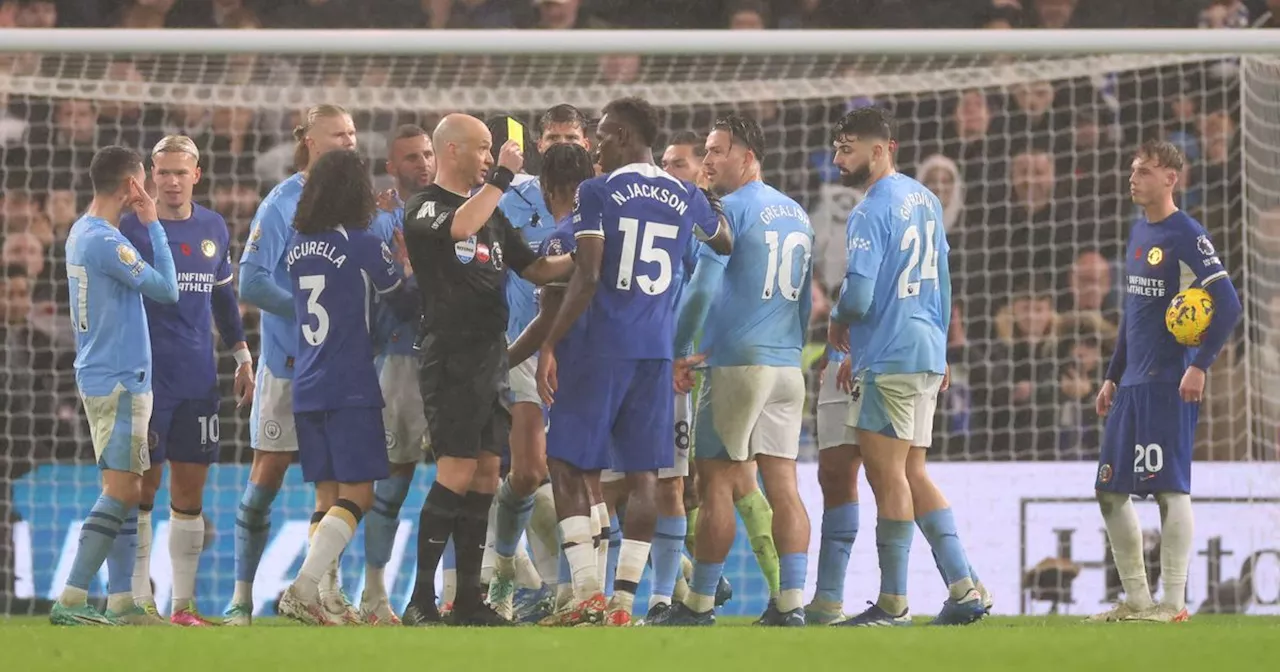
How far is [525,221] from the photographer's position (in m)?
8.47

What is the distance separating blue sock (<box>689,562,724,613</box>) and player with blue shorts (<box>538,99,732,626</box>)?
14.9 inches

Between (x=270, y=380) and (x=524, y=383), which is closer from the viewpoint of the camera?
(x=270, y=380)

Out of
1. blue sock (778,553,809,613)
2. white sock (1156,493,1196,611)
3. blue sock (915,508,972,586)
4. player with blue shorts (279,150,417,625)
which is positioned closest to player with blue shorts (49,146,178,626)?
player with blue shorts (279,150,417,625)

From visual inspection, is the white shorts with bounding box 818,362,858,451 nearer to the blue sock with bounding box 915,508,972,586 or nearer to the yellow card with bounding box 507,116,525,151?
the blue sock with bounding box 915,508,972,586

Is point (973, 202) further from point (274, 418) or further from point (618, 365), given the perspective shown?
point (274, 418)

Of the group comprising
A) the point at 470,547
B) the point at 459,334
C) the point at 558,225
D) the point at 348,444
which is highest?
the point at 558,225

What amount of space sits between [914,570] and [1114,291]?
268cm

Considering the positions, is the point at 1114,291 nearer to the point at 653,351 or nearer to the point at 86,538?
the point at 653,351

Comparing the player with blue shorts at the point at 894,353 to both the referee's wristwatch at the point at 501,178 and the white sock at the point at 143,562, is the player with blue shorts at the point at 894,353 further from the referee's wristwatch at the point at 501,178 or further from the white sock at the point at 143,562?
the white sock at the point at 143,562

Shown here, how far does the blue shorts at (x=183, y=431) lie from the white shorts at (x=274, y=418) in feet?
1.05

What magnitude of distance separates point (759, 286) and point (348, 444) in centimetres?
183

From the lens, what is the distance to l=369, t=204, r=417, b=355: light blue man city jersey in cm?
778

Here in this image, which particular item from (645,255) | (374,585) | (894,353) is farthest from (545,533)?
(894,353)

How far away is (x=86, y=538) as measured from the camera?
25.0 ft
